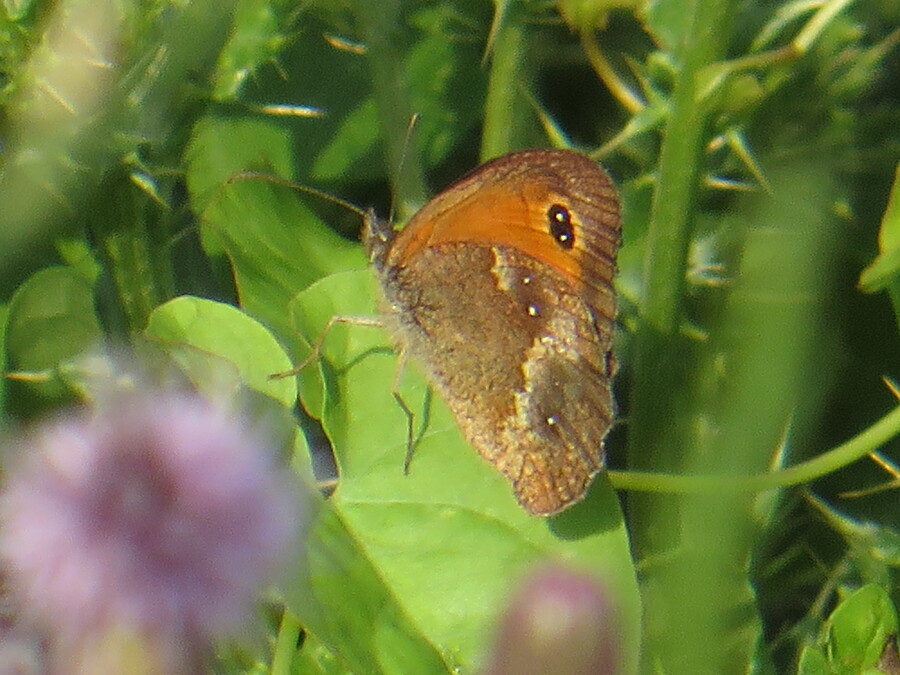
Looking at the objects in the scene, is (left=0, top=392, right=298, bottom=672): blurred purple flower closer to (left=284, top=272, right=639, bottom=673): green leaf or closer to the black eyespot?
(left=284, top=272, right=639, bottom=673): green leaf

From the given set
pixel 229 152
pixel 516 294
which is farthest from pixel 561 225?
pixel 229 152

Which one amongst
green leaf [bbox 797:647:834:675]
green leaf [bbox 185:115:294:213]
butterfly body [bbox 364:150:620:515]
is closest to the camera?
green leaf [bbox 797:647:834:675]

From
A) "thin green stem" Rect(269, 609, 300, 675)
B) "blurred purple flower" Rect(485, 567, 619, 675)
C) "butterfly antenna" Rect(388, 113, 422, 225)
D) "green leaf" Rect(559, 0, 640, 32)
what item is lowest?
"thin green stem" Rect(269, 609, 300, 675)

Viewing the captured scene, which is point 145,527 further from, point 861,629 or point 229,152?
point 229,152

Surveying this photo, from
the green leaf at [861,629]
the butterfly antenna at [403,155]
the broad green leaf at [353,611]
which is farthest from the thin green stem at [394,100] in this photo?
the green leaf at [861,629]

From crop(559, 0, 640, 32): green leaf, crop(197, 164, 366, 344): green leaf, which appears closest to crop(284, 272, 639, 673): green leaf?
crop(197, 164, 366, 344): green leaf

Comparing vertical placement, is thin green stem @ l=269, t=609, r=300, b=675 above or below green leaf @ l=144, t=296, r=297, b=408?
below

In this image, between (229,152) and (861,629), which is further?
(229,152)
